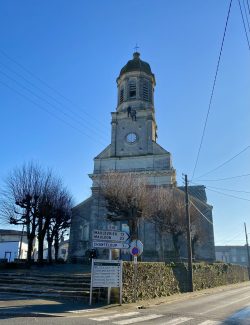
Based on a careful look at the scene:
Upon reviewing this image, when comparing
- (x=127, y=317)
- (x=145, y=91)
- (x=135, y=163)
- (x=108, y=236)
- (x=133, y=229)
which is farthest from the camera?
(x=145, y=91)

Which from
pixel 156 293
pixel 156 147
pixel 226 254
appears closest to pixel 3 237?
pixel 156 147

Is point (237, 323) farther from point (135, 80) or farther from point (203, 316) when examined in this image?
point (135, 80)

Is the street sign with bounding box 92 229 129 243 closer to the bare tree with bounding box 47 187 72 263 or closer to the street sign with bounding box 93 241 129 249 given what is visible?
the street sign with bounding box 93 241 129 249

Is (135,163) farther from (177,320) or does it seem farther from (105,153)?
(177,320)

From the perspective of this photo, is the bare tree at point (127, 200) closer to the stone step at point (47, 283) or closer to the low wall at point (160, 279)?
the low wall at point (160, 279)

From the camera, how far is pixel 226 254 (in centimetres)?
9369

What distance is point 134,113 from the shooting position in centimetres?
3850

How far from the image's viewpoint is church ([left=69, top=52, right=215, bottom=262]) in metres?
34.3

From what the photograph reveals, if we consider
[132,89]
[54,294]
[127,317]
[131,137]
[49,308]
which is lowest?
[127,317]

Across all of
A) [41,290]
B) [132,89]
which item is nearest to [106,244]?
[41,290]

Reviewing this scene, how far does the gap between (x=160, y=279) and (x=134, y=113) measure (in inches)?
965

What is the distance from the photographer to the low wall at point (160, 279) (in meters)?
13.9

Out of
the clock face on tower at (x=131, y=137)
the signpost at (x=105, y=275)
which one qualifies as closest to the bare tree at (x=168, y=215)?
the clock face on tower at (x=131, y=137)

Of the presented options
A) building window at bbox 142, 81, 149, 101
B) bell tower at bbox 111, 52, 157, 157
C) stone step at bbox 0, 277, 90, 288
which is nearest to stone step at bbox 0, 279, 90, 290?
stone step at bbox 0, 277, 90, 288
